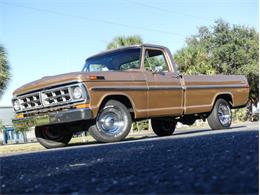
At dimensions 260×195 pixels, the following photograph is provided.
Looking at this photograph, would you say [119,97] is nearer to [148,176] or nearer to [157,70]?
[157,70]

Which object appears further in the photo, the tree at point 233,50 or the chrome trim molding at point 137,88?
the tree at point 233,50

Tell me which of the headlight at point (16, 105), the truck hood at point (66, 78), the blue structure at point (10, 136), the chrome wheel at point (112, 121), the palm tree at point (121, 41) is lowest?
the blue structure at point (10, 136)

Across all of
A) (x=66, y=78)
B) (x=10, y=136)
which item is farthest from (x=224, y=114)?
(x=10, y=136)

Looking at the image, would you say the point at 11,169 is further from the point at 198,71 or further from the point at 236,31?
the point at 236,31

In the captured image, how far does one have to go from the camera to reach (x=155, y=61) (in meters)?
8.78

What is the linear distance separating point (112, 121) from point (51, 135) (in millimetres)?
1590

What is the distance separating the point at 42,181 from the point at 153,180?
100cm

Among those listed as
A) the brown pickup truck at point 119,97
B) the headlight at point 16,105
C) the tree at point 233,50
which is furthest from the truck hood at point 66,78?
the tree at point 233,50

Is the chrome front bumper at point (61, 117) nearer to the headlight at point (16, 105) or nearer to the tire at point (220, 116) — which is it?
the headlight at point (16, 105)

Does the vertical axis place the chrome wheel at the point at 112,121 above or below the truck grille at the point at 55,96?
below

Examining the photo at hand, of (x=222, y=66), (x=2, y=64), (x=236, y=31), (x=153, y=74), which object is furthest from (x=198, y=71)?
(x=153, y=74)

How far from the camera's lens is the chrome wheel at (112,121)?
24.4 ft

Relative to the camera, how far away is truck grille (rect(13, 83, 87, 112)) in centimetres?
734

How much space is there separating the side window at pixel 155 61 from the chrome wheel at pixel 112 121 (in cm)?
132
